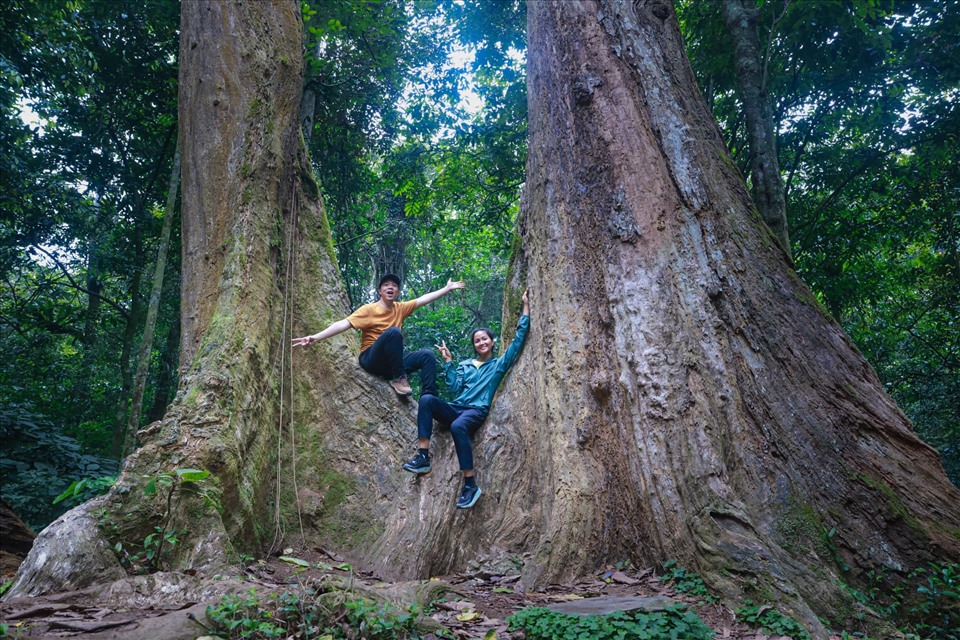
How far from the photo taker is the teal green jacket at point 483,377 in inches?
216

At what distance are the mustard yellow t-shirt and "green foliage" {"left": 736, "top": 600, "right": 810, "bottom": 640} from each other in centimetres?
405

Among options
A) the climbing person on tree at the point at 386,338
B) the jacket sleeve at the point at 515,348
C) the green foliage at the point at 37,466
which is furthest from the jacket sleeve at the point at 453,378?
the green foliage at the point at 37,466

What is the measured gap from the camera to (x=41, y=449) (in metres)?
7.41

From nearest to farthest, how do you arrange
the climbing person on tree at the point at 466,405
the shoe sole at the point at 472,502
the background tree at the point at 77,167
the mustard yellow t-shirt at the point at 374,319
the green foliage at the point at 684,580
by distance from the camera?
1. the green foliage at the point at 684,580
2. the shoe sole at the point at 472,502
3. the climbing person on tree at the point at 466,405
4. the mustard yellow t-shirt at the point at 374,319
5. the background tree at the point at 77,167

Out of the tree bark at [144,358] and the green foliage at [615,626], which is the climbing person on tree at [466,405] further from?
the tree bark at [144,358]

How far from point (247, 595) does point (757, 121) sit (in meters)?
8.06

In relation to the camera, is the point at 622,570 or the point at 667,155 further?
the point at 667,155

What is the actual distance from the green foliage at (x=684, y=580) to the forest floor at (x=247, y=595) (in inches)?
1.7

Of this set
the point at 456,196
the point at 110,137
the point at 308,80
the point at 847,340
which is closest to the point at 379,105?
the point at 308,80

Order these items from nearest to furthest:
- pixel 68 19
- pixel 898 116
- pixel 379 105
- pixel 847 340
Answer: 1. pixel 847 340
2. pixel 68 19
3. pixel 898 116
4. pixel 379 105

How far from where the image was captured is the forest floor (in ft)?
8.66

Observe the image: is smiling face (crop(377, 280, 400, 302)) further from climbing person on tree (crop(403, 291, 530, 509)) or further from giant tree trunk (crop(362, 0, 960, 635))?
giant tree trunk (crop(362, 0, 960, 635))

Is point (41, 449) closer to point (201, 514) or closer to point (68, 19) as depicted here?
point (201, 514)

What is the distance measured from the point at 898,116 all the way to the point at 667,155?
263 inches
